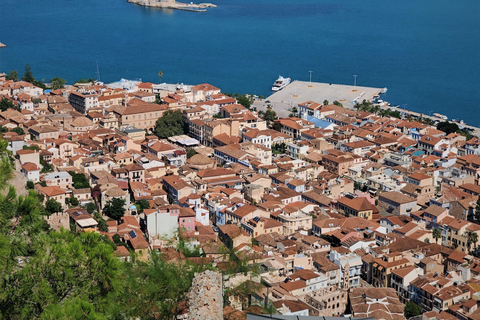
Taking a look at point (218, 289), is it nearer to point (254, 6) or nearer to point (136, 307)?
point (136, 307)

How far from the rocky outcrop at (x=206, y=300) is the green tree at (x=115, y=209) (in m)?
9.31

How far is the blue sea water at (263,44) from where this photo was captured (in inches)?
1251

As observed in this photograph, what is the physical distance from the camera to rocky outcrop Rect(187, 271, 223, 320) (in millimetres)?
4719

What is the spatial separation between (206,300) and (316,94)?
24.2 meters

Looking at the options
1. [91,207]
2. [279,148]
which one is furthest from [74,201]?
[279,148]

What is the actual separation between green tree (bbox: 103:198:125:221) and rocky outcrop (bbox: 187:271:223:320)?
30.6ft

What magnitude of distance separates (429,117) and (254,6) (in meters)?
33.1

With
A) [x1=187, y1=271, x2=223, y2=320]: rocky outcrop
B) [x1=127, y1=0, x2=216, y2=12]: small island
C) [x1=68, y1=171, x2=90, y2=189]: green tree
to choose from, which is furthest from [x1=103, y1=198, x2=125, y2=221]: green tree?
[x1=127, y1=0, x2=216, y2=12]: small island

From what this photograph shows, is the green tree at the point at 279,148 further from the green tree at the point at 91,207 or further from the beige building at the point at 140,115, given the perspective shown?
the green tree at the point at 91,207

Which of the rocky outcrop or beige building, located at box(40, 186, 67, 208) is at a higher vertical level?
the rocky outcrop

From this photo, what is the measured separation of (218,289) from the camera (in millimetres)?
4949

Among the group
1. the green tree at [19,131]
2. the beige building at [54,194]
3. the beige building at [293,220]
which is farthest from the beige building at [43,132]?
the beige building at [293,220]

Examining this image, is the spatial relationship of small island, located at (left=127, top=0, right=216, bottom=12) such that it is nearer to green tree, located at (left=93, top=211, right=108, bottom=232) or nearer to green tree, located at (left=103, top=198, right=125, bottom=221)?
green tree, located at (left=103, top=198, right=125, bottom=221)

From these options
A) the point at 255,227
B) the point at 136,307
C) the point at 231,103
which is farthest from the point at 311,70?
the point at 136,307
